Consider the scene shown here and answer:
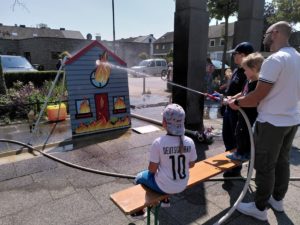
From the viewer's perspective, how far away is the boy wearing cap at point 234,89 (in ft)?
12.2

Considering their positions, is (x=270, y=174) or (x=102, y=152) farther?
(x=102, y=152)

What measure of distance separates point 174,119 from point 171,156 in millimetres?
358

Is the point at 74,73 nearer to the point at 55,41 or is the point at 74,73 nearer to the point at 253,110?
the point at 253,110

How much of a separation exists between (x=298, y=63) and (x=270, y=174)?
3.95ft

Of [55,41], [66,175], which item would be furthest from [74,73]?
[55,41]

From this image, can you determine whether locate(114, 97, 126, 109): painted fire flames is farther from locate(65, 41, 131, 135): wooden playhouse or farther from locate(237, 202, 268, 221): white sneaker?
locate(237, 202, 268, 221): white sneaker

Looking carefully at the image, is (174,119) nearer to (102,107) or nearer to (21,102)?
(102,107)

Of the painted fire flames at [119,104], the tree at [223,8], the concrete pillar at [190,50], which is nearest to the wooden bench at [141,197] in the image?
the concrete pillar at [190,50]

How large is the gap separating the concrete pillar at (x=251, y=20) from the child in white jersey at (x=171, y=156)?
5.22 meters

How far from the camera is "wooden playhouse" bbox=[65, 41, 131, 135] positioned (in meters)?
5.64

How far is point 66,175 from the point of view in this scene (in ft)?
13.2

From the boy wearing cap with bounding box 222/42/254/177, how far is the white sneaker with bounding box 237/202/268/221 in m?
0.91

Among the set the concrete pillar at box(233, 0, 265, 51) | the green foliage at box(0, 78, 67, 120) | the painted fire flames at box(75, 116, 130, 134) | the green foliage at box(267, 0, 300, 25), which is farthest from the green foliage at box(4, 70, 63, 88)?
the green foliage at box(267, 0, 300, 25)

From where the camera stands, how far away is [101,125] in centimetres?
608
